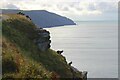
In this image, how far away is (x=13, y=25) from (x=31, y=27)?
2826 mm

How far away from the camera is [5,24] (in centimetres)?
4247

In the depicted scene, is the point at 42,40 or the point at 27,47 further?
the point at 42,40

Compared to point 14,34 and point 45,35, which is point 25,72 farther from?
point 45,35

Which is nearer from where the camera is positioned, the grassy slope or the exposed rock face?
the grassy slope

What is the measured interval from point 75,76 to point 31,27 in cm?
928

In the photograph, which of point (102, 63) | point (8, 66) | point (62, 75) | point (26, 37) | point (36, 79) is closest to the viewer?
point (36, 79)

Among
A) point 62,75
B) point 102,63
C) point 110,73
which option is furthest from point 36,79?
point 102,63

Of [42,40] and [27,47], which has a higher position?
[42,40]

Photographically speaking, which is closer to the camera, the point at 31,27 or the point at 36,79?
the point at 36,79

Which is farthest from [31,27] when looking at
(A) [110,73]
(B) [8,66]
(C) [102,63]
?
(C) [102,63]

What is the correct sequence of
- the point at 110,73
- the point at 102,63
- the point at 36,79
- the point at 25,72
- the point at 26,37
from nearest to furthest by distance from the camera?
the point at 36,79
the point at 25,72
the point at 26,37
the point at 110,73
the point at 102,63

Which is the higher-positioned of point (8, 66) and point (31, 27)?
point (31, 27)

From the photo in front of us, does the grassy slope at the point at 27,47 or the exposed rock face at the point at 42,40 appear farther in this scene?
the exposed rock face at the point at 42,40

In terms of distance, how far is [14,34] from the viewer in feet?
136
